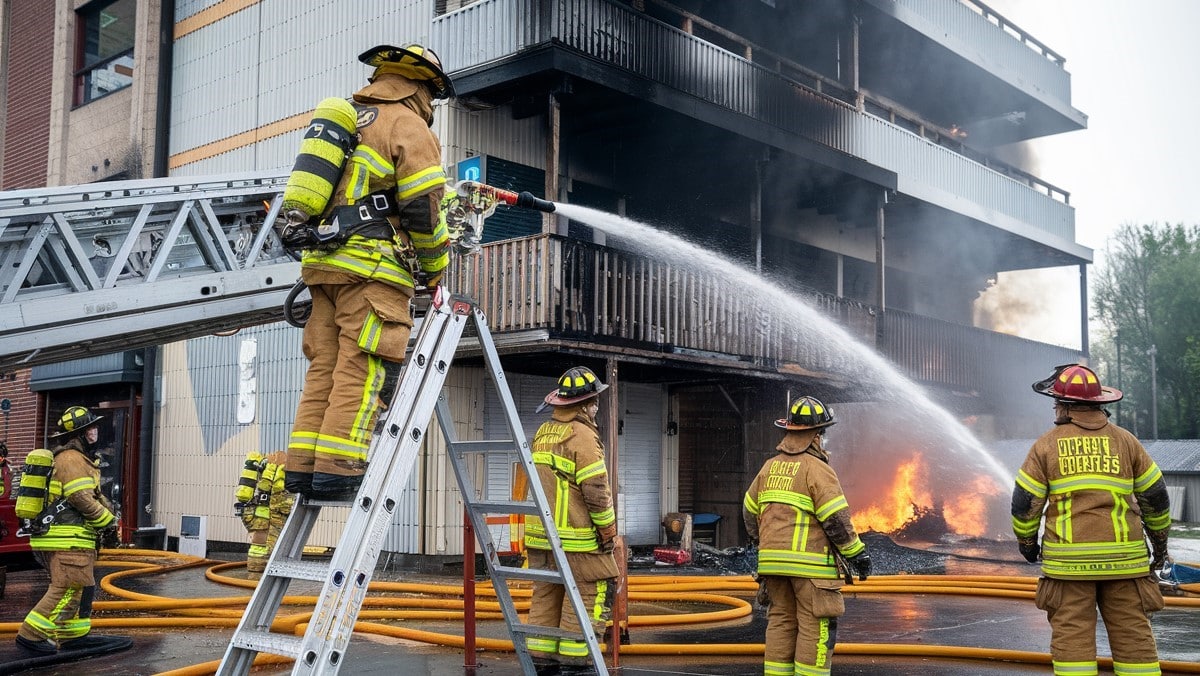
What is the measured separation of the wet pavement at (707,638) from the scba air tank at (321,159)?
11.7 ft

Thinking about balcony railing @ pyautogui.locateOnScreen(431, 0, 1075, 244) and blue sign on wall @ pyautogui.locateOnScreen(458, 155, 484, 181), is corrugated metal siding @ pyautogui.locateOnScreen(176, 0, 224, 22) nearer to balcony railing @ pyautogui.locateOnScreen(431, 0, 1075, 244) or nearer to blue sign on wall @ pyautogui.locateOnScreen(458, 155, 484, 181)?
balcony railing @ pyautogui.locateOnScreen(431, 0, 1075, 244)

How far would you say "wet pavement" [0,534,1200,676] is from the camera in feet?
21.5

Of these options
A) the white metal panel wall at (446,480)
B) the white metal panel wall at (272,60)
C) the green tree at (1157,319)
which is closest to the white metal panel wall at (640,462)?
the white metal panel wall at (446,480)

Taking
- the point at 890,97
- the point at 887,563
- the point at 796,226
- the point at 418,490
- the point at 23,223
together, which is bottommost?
the point at 887,563

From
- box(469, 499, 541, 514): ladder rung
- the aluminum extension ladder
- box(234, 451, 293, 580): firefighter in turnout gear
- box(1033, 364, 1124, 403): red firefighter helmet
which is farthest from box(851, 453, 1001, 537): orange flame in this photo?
the aluminum extension ladder

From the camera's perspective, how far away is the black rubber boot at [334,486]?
11.7 feet

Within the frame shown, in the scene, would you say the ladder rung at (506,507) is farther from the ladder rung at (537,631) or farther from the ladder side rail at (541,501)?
the ladder rung at (537,631)

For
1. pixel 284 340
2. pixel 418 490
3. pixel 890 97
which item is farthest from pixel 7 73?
pixel 890 97

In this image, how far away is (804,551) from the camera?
5.14m

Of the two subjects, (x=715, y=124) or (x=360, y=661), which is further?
(x=715, y=124)

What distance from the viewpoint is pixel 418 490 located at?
40.7 feet

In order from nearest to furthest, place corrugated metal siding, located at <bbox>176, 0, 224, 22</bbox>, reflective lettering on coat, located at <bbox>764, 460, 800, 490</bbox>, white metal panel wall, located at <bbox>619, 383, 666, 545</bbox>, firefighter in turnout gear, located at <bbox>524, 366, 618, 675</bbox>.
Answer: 1. reflective lettering on coat, located at <bbox>764, 460, 800, 490</bbox>
2. firefighter in turnout gear, located at <bbox>524, 366, 618, 675</bbox>
3. white metal panel wall, located at <bbox>619, 383, 666, 545</bbox>
4. corrugated metal siding, located at <bbox>176, 0, 224, 22</bbox>

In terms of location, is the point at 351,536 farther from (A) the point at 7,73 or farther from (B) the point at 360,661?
(A) the point at 7,73

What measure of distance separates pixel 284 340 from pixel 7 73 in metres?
10.8
